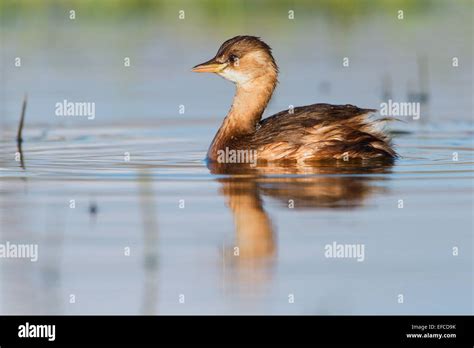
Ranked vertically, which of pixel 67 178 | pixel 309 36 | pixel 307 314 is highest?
pixel 309 36

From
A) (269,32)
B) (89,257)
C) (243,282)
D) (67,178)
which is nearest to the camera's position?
(243,282)

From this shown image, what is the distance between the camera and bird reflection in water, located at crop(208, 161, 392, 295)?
9180 millimetres

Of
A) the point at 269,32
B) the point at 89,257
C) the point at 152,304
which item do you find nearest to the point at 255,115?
the point at 89,257

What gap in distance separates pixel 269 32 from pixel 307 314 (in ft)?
58.1

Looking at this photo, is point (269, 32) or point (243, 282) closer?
point (243, 282)

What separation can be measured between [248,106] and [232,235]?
477cm

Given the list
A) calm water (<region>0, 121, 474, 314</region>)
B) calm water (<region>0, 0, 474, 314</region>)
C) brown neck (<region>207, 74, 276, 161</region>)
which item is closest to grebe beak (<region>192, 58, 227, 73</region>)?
brown neck (<region>207, 74, 276, 161</region>)

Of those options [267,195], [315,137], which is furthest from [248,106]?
[267,195]

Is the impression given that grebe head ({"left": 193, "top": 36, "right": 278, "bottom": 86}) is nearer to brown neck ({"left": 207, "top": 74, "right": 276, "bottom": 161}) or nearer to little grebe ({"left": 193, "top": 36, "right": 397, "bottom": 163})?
brown neck ({"left": 207, "top": 74, "right": 276, "bottom": 161})

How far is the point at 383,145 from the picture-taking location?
13.8m

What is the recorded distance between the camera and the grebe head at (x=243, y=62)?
1459 cm

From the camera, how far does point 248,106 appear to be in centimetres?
1466

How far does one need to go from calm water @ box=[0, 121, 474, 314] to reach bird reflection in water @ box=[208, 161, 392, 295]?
0.05 feet

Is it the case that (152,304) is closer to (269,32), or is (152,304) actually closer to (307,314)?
(307,314)
